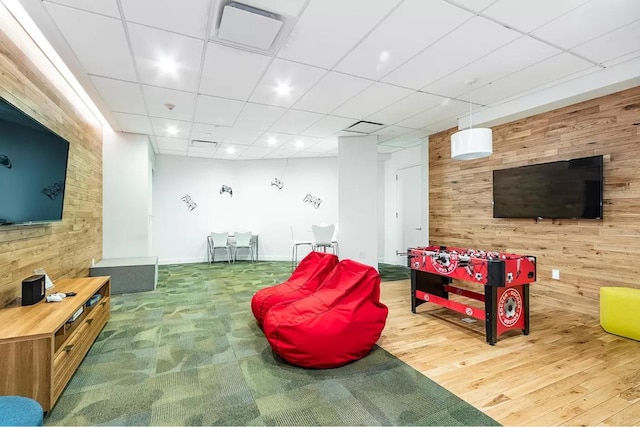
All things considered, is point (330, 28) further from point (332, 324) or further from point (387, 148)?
point (387, 148)

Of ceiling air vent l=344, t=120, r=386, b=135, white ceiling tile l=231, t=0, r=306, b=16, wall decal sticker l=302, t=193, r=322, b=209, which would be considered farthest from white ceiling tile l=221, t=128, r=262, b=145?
white ceiling tile l=231, t=0, r=306, b=16

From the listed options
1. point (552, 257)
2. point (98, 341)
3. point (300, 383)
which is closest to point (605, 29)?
point (552, 257)

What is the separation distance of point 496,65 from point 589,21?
80 centimetres

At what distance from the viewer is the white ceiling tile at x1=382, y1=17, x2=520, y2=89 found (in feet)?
8.55

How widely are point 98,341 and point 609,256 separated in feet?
18.3

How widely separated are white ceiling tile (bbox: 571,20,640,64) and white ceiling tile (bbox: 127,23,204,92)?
3.58m

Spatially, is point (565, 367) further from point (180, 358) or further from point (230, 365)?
point (180, 358)

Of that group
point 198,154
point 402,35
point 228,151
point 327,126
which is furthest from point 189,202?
point 402,35

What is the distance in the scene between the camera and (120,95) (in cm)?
396

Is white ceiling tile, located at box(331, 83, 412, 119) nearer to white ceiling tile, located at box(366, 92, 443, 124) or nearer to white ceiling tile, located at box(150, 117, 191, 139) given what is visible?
white ceiling tile, located at box(366, 92, 443, 124)

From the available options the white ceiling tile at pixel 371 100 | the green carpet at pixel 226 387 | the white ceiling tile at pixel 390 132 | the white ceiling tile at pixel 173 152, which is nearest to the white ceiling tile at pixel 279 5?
the white ceiling tile at pixel 371 100

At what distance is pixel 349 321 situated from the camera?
254 centimetres

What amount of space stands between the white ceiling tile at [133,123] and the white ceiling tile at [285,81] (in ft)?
6.84

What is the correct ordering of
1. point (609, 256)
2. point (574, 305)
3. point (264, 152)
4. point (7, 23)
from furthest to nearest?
point (264, 152)
point (574, 305)
point (609, 256)
point (7, 23)
